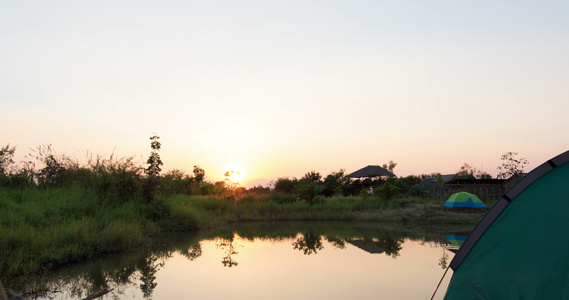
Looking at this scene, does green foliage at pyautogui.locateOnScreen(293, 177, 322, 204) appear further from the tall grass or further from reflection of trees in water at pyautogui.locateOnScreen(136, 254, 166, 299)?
reflection of trees in water at pyautogui.locateOnScreen(136, 254, 166, 299)

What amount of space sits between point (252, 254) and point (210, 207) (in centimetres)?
937

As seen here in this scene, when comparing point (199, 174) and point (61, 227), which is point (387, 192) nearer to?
point (199, 174)

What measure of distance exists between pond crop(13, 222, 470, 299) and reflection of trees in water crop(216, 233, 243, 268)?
2 cm

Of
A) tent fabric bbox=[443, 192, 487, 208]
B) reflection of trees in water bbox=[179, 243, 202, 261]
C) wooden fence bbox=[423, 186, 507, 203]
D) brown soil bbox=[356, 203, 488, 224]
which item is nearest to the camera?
reflection of trees in water bbox=[179, 243, 202, 261]

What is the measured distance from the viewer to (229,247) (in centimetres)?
1141

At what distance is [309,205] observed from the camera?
70.8ft

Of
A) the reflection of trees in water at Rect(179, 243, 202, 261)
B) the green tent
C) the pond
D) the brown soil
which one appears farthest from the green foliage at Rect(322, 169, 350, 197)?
the green tent

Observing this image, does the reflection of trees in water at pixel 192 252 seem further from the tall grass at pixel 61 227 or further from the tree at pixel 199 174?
the tree at pixel 199 174

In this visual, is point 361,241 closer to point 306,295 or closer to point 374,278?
point 374,278

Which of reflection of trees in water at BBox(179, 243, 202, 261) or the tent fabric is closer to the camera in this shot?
reflection of trees in water at BBox(179, 243, 202, 261)

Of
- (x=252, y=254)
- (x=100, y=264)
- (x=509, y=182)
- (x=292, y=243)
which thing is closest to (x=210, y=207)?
(x=292, y=243)

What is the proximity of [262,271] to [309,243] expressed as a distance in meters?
4.16

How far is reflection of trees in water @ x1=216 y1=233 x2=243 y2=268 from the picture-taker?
888 centimetres

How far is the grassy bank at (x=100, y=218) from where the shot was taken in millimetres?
7746
